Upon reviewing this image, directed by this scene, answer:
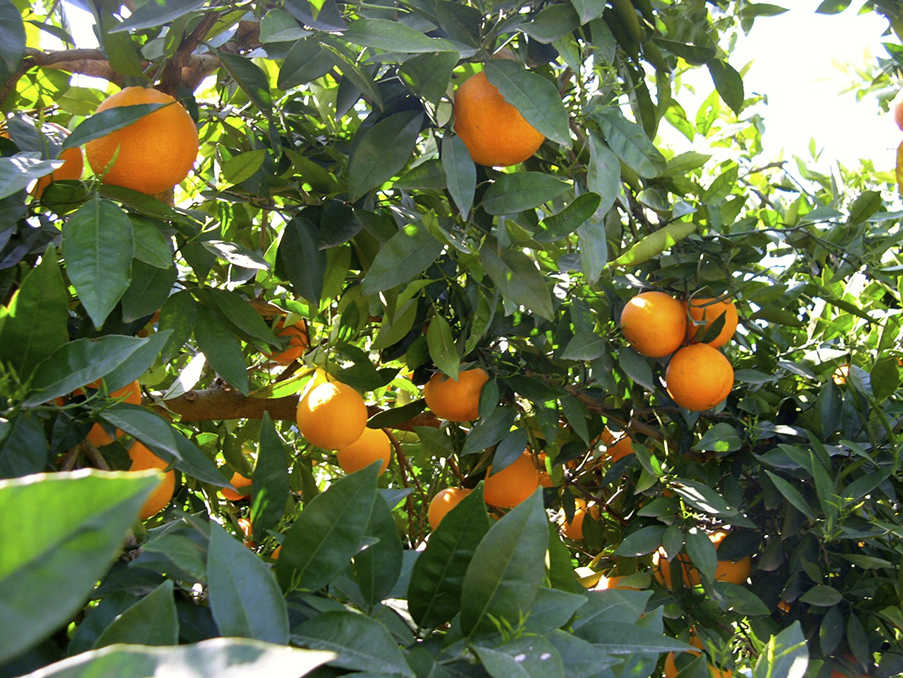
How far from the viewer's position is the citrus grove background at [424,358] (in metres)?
0.58

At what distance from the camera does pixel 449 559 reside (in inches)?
25.2

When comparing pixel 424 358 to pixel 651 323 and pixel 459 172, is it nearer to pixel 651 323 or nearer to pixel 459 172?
pixel 651 323

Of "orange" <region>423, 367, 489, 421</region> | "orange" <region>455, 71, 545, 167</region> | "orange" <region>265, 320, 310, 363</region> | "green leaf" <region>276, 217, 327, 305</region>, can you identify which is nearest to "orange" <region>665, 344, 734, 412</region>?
"orange" <region>423, 367, 489, 421</region>

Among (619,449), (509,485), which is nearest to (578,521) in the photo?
(619,449)

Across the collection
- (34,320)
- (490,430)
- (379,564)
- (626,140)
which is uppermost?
(34,320)

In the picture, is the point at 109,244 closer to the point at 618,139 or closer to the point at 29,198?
the point at 29,198

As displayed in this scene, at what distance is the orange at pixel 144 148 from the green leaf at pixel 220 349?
0.74ft

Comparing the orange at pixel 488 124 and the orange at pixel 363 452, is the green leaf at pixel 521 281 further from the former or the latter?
the orange at pixel 363 452

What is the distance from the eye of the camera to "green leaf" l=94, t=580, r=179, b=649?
1.47 feet

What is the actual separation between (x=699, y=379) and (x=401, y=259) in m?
0.75

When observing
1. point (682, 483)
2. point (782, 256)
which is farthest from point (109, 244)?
point (782, 256)

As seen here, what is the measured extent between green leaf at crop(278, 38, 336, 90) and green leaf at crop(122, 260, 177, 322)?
32cm

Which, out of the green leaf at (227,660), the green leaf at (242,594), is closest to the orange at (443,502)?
the green leaf at (242,594)

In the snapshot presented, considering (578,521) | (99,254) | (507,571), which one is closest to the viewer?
(507,571)
